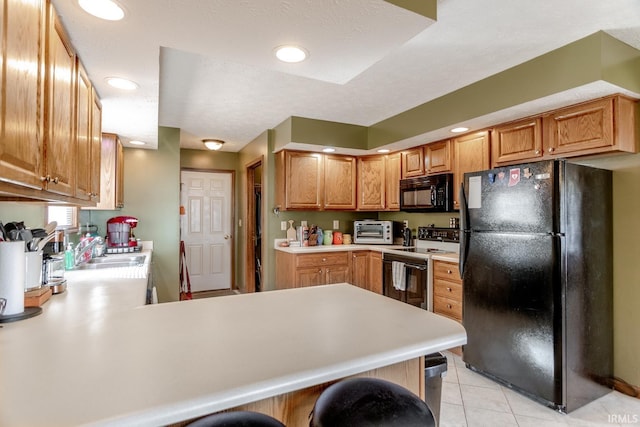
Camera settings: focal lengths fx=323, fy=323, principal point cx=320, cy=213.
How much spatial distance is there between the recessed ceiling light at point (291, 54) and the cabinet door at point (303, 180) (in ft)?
7.52

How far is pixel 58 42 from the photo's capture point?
1.29 meters

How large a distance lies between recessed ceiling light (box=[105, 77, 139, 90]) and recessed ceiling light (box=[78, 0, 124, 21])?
0.66m

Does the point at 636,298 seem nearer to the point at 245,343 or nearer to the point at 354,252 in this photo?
the point at 354,252

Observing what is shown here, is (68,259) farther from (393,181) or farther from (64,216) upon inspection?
(393,181)

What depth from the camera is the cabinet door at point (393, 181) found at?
13.4 feet

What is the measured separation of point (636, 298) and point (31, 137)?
359 cm

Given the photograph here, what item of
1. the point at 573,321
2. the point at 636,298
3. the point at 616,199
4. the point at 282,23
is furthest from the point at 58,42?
the point at 636,298

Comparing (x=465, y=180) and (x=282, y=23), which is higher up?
(x=282, y=23)

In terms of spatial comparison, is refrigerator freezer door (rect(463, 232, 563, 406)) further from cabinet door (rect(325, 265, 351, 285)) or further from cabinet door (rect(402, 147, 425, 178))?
cabinet door (rect(325, 265, 351, 285))

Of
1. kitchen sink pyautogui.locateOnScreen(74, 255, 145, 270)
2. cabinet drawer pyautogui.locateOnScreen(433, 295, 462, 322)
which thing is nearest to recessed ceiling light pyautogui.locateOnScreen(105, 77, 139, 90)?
kitchen sink pyautogui.locateOnScreen(74, 255, 145, 270)

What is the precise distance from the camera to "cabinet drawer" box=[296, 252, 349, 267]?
12.2 feet

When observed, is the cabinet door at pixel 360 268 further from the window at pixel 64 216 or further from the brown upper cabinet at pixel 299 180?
the window at pixel 64 216

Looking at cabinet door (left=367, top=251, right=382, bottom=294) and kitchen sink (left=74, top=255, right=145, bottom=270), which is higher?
kitchen sink (left=74, top=255, right=145, bottom=270)

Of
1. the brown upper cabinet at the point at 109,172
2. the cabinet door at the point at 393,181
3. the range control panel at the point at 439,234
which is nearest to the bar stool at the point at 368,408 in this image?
the range control panel at the point at 439,234
